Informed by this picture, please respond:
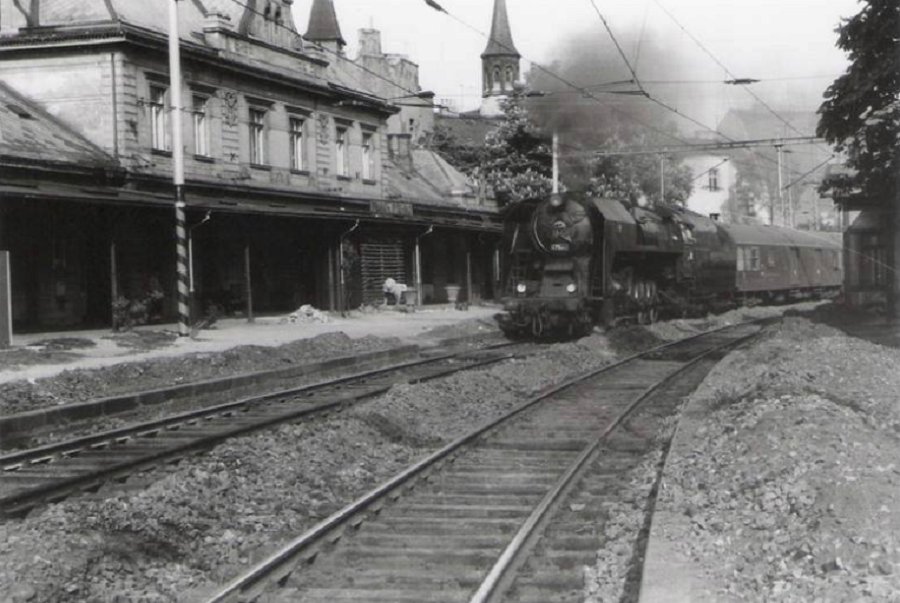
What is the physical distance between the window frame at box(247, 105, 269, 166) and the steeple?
23917 mm

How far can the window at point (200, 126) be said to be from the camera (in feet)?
94.6

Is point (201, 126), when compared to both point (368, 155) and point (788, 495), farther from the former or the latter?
point (788, 495)

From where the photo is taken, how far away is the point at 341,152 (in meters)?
36.3

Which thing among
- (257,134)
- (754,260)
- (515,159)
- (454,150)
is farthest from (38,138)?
(454,150)

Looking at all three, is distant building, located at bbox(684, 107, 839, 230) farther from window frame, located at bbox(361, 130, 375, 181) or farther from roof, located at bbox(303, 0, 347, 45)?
window frame, located at bbox(361, 130, 375, 181)

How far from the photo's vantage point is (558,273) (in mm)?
22906

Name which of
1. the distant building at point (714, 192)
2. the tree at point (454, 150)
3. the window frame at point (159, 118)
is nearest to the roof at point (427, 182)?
the tree at point (454, 150)

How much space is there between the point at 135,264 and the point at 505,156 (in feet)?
82.7

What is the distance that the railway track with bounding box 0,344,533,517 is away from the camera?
859cm

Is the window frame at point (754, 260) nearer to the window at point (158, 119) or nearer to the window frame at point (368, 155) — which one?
the window frame at point (368, 155)

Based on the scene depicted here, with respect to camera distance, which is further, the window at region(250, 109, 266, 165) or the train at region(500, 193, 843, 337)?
the window at region(250, 109, 266, 165)

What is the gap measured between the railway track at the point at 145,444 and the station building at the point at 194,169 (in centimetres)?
847

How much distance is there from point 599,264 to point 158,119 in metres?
12.3

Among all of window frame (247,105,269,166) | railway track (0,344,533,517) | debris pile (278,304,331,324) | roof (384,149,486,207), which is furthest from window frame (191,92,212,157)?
railway track (0,344,533,517)
